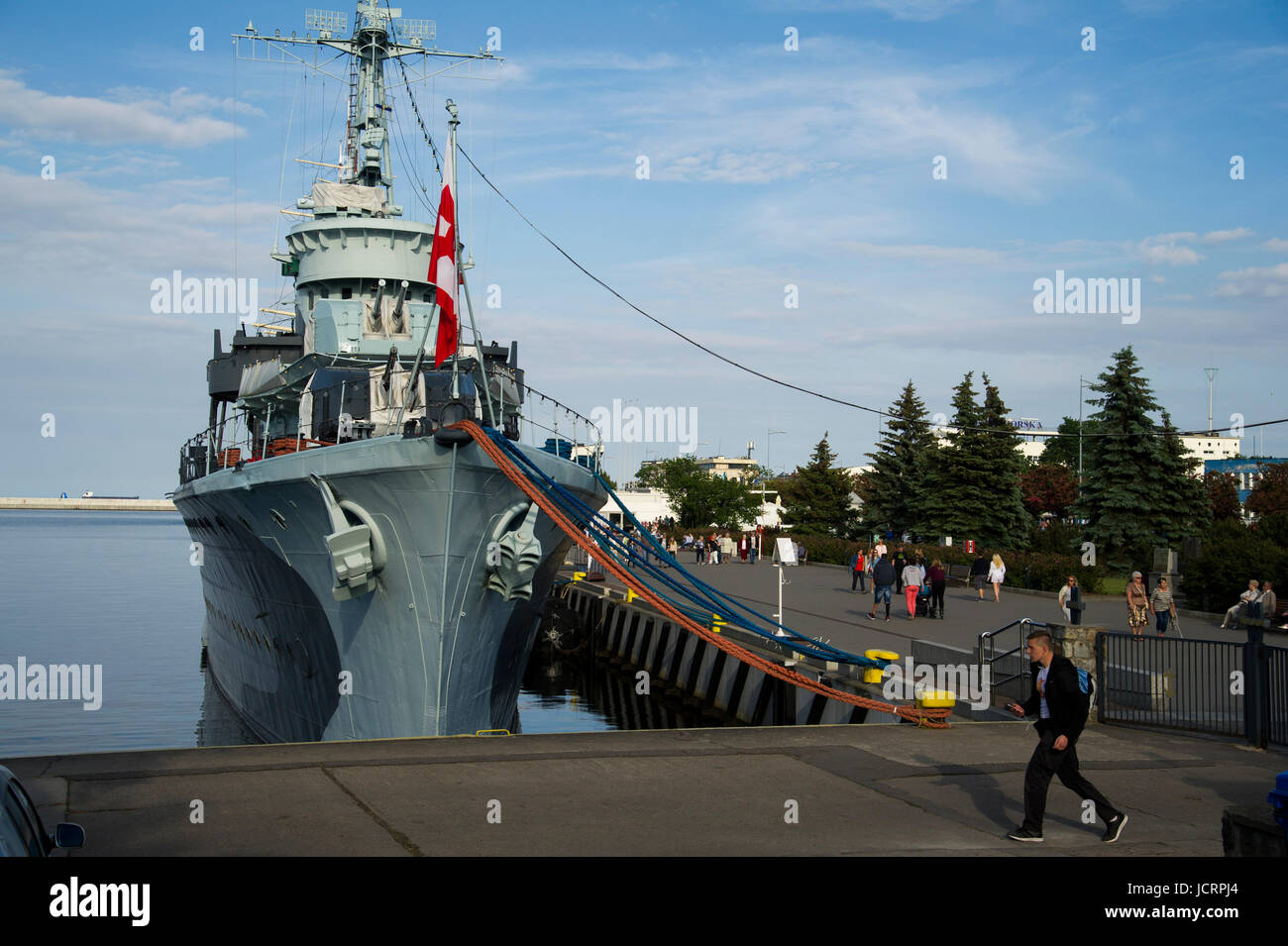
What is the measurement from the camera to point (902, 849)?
7.12 m

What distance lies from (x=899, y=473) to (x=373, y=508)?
48.3 m

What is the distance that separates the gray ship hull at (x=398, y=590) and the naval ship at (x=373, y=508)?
3cm

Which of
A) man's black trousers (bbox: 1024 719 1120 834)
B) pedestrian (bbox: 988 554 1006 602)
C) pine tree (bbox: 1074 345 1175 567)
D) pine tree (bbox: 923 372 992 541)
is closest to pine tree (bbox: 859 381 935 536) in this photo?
pine tree (bbox: 923 372 992 541)

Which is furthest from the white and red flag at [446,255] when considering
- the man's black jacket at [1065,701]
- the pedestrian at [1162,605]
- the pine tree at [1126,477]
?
the pine tree at [1126,477]

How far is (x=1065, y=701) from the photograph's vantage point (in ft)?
24.0

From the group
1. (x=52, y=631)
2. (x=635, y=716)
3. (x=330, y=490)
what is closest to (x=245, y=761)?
(x=330, y=490)

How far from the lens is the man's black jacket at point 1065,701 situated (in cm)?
729

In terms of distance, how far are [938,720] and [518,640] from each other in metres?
5.55

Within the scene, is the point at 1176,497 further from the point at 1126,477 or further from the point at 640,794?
the point at 640,794

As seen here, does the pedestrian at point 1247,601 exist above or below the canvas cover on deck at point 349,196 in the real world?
below

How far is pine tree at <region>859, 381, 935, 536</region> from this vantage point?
56.0 m

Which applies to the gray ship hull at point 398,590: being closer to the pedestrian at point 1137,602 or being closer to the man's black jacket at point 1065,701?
the man's black jacket at point 1065,701
